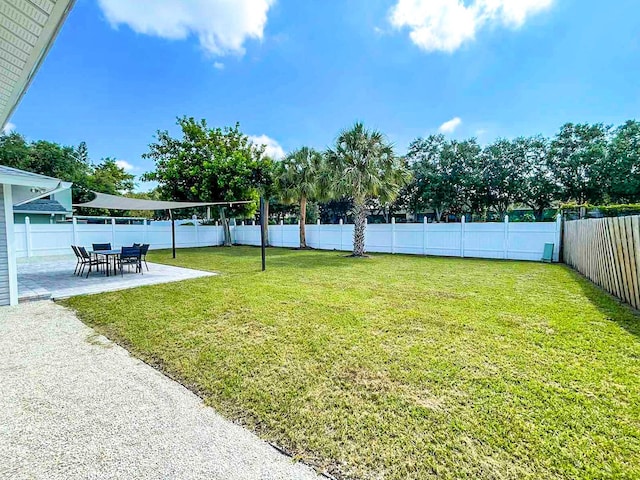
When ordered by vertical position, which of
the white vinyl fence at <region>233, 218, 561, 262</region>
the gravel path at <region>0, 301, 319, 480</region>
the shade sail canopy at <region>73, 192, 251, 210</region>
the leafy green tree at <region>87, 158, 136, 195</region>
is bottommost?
the gravel path at <region>0, 301, 319, 480</region>

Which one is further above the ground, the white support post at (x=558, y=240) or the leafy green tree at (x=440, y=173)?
the leafy green tree at (x=440, y=173)

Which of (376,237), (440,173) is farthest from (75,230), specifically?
(440,173)

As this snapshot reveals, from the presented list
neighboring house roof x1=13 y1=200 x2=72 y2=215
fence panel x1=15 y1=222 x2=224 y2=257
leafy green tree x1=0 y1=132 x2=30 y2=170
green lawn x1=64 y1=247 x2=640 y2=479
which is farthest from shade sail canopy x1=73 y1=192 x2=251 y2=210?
leafy green tree x1=0 y1=132 x2=30 y2=170

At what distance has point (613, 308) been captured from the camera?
498cm

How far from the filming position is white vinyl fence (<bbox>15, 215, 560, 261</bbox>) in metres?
11.7

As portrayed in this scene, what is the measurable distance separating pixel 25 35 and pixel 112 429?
366cm

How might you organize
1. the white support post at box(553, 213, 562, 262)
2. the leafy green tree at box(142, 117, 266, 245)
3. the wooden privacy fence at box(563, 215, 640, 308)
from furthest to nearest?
the leafy green tree at box(142, 117, 266, 245), the white support post at box(553, 213, 562, 262), the wooden privacy fence at box(563, 215, 640, 308)

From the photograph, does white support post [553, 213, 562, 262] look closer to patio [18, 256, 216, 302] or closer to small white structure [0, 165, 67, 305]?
patio [18, 256, 216, 302]

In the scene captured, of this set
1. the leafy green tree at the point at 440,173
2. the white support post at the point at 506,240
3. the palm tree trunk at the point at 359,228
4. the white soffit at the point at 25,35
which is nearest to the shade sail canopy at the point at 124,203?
the palm tree trunk at the point at 359,228

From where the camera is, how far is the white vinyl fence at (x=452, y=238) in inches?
451

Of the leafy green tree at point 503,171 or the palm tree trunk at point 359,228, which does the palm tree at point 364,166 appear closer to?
the palm tree trunk at point 359,228

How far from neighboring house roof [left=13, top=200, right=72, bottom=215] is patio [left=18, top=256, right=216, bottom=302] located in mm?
11372

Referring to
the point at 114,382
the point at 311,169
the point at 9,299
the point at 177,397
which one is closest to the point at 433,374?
the point at 177,397

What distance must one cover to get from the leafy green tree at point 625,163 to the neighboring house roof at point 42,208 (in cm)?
3839
